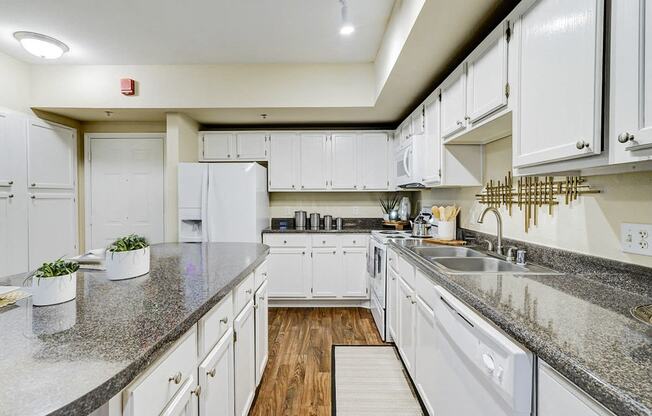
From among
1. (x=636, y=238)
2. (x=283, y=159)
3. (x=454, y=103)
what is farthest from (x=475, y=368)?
(x=283, y=159)

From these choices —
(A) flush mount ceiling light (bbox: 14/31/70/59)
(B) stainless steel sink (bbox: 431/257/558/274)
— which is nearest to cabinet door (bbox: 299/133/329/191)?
(B) stainless steel sink (bbox: 431/257/558/274)

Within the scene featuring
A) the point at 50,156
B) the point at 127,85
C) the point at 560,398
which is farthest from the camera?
the point at 50,156

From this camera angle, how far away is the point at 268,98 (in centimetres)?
328

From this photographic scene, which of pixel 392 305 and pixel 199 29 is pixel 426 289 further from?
pixel 199 29

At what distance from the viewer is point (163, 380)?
84cm

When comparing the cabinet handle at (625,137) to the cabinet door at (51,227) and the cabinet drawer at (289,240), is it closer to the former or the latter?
the cabinet drawer at (289,240)

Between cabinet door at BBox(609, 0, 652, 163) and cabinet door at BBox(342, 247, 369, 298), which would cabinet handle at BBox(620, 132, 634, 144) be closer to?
cabinet door at BBox(609, 0, 652, 163)

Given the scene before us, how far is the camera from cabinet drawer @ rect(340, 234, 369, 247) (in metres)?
3.71

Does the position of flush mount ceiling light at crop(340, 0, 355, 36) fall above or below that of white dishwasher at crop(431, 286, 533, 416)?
above

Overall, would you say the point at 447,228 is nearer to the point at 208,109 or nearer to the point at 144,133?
the point at 208,109

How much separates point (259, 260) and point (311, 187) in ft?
6.98

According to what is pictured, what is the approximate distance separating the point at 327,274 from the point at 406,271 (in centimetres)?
165

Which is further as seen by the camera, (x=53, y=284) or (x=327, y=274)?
(x=327, y=274)

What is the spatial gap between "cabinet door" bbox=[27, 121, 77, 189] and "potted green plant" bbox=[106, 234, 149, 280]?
2.99 m
